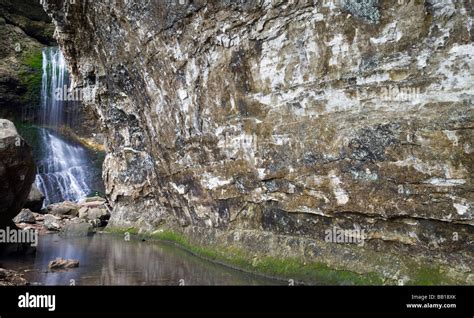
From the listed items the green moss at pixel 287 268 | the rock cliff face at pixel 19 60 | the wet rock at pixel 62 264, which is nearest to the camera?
the green moss at pixel 287 268

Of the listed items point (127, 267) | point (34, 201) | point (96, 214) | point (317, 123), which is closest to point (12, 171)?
point (127, 267)

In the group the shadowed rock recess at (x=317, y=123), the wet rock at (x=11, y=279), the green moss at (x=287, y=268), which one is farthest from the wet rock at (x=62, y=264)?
the shadowed rock recess at (x=317, y=123)

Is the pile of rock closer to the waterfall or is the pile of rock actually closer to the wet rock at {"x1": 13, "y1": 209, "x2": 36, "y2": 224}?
the wet rock at {"x1": 13, "y1": 209, "x2": 36, "y2": 224}

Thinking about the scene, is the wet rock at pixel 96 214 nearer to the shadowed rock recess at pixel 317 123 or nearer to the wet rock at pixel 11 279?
the shadowed rock recess at pixel 317 123

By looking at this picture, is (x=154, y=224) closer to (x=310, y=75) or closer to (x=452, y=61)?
(x=310, y=75)

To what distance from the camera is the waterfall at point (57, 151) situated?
3772 cm

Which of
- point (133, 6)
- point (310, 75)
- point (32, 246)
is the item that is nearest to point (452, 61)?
point (310, 75)

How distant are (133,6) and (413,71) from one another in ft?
36.8

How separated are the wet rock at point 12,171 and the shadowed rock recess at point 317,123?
5.38 metres

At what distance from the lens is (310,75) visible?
1202 cm

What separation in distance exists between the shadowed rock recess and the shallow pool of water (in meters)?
1.19

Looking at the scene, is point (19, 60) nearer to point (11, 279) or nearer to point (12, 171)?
point (12, 171)

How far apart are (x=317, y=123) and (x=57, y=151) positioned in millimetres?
35451

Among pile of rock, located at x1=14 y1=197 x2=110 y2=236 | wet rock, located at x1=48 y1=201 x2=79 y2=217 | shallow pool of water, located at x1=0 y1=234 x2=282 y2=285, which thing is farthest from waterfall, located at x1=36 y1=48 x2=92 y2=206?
shallow pool of water, located at x1=0 y1=234 x2=282 y2=285
